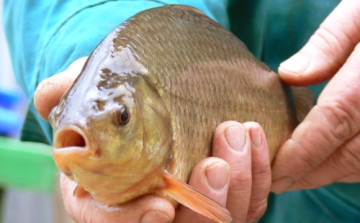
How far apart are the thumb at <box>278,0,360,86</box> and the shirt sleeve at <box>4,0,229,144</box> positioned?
27 cm

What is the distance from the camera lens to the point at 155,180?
617mm

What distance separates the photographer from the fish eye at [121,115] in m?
0.53

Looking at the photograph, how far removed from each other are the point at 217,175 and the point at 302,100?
0.55 meters

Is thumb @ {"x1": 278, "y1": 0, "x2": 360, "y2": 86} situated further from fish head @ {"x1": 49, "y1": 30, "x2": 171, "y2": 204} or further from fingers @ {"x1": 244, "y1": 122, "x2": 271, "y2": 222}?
fish head @ {"x1": 49, "y1": 30, "x2": 171, "y2": 204}

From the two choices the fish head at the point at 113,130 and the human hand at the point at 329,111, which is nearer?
the fish head at the point at 113,130

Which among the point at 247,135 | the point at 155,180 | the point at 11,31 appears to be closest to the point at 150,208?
the point at 155,180

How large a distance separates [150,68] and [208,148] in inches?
8.3

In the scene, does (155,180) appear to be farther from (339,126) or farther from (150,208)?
(339,126)

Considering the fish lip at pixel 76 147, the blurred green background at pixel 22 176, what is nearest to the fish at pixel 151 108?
the fish lip at pixel 76 147

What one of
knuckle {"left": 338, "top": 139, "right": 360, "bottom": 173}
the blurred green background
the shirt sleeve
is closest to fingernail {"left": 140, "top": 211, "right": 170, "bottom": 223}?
the shirt sleeve

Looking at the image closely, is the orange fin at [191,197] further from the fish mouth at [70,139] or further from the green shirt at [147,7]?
the green shirt at [147,7]

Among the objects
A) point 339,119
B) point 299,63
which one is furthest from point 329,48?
point 339,119

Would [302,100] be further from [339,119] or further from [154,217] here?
[154,217]

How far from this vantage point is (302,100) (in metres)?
1.16
